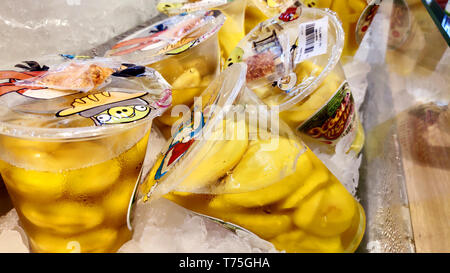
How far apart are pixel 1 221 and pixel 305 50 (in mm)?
832

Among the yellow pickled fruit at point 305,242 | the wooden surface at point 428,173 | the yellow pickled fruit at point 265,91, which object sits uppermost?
the yellow pickled fruit at point 265,91

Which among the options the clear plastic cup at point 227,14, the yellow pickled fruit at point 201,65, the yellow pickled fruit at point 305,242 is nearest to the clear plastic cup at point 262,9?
the clear plastic cup at point 227,14

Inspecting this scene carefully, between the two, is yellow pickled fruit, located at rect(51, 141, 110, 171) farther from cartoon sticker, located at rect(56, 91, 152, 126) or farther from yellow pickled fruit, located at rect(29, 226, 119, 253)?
yellow pickled fruit, located at rect(29, 226, 119, 253)

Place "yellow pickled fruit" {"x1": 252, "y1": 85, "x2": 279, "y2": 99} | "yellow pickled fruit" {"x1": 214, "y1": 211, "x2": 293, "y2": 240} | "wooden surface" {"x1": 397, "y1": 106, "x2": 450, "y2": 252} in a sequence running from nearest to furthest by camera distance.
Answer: "yellow pickled fruit" {"x1": 214, "y1": 211, "x2": 293, "y2": 240} → "wooden surface" {"x1": 397, "y1": 106, "x2": 450, "y2": 252} → "yellow pickled fruit" {"x1": 252, "y1": 85, "x2": 279, "y2": 99}

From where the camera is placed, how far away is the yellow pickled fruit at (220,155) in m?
0.58

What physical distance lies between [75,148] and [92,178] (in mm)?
65

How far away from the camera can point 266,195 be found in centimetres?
61

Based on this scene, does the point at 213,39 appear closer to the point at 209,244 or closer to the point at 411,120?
the point at 209,244

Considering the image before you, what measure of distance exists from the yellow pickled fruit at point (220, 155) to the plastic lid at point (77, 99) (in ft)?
0.39

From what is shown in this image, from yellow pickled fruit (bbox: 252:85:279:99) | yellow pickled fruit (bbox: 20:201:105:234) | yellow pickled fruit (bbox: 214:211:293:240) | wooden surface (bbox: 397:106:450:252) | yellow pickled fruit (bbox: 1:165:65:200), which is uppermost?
yellow pickled fruit (bbox: 1:165:65:200)

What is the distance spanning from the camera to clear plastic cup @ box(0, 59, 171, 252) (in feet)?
1.76

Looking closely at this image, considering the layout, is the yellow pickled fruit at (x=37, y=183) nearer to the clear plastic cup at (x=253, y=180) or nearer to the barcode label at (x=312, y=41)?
the clear plastic cup at (x=253, y=180)

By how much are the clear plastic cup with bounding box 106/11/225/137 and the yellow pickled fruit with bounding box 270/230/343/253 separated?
17.4 inches

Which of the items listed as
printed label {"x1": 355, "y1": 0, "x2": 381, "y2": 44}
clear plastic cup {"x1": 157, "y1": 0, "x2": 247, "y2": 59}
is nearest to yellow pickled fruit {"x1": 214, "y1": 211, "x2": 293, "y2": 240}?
clear plastic cup {"x1": 157, "y1": 0, "x2": 247, "y2": 59}
